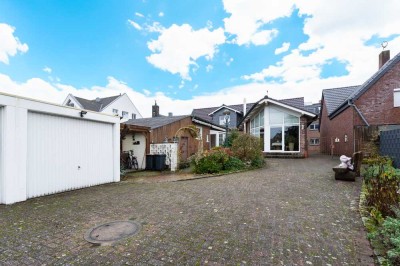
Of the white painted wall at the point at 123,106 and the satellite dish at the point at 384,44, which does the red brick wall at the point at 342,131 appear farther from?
the white painted wall at the point at 123,106

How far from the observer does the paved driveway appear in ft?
8.87

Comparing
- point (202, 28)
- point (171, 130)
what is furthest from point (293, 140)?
point (202, 28)

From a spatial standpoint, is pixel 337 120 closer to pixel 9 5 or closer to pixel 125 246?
pixel 125 246

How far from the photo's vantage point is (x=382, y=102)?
14.2m

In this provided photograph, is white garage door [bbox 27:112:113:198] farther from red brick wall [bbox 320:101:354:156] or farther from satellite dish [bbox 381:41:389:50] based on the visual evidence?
satellite dish [bbox 381:41:389:50]

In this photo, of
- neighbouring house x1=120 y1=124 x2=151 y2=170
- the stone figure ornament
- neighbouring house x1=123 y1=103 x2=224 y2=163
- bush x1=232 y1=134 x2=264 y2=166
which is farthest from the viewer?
neighbouring house x1=123 y1=103 x2=224 y2=163

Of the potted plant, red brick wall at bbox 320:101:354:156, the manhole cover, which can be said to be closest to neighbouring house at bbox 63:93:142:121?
the potted plant

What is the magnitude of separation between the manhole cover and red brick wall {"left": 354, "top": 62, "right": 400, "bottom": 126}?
16.1 meters

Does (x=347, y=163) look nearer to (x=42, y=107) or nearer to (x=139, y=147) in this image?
(x=42, y=107)

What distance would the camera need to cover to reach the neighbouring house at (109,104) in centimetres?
2822

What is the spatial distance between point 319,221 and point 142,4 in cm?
1139

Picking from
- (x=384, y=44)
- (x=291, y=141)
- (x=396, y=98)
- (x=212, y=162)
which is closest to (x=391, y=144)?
(x=396, y=98)

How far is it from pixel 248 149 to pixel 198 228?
27.7ft

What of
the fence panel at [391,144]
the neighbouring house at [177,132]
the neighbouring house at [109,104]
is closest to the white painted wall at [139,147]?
the neighbouring house at [177,132]
